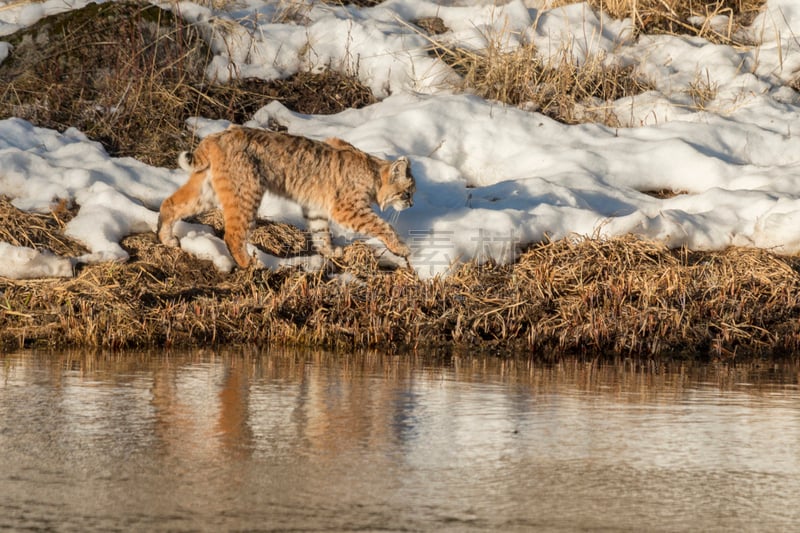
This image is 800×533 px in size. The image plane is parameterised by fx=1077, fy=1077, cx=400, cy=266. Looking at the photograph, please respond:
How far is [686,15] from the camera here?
1456 cm

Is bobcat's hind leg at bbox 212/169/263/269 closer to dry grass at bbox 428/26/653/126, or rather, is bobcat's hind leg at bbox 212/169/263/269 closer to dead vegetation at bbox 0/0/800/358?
dead vegetation at bbox 0/0/800/358

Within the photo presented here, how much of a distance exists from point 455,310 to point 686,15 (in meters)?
8.44

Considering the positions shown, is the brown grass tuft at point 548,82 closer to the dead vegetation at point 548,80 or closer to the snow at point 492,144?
the dead vegetation at point 548,80

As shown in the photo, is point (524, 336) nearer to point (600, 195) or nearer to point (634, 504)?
point (600, 195)

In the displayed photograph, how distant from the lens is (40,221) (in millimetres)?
9211

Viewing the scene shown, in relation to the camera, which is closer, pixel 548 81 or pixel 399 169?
pixel 399 169

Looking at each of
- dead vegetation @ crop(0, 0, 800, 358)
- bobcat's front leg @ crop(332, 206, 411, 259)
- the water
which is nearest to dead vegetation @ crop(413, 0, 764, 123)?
bobcat's front leg @ crop(332, 206, 411, 259)

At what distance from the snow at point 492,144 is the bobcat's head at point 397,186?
0.69ft

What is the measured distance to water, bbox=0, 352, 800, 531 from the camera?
12.3ft

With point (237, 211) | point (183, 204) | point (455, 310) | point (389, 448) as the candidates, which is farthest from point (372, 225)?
point (389, 448)

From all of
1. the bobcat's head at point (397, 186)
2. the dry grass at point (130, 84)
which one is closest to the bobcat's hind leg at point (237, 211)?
the bobcat's head at point (397, 186)

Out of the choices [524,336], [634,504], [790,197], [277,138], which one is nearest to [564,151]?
[790,197]

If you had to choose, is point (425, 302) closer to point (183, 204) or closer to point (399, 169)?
point (399, 169)

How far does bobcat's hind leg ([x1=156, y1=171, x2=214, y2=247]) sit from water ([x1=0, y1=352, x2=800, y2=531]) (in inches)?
103
